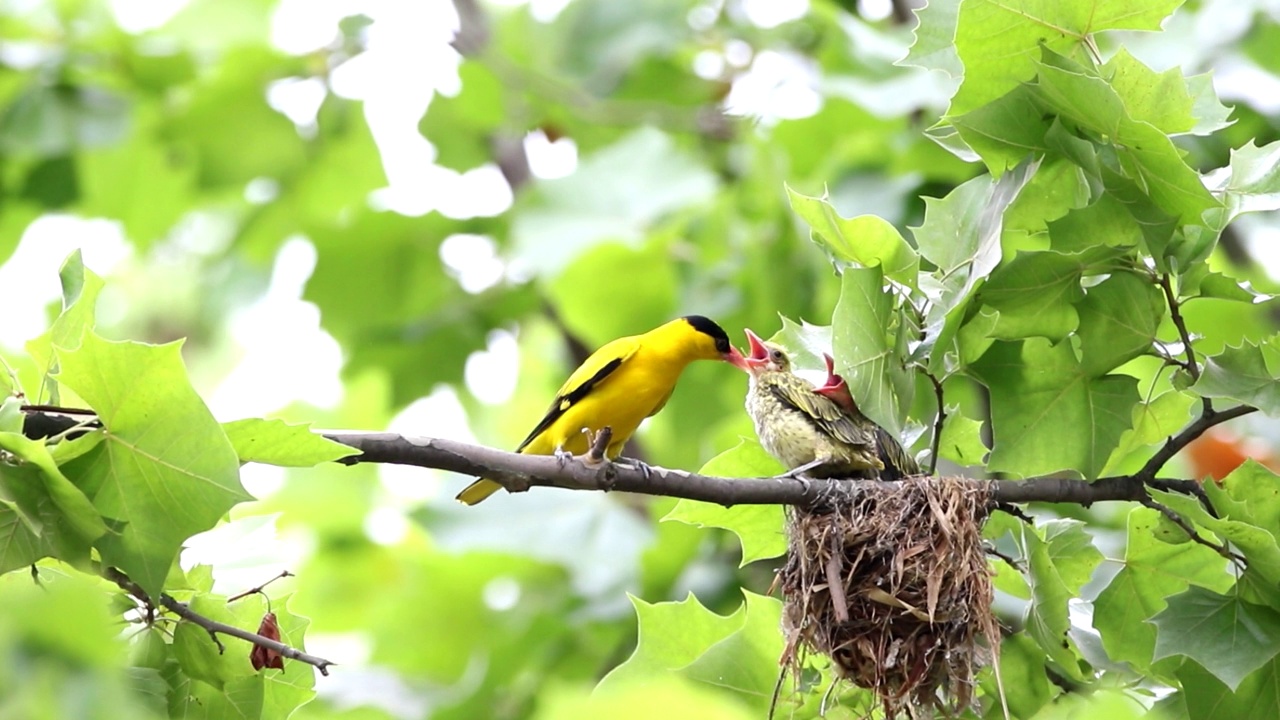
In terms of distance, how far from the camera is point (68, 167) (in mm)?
8125

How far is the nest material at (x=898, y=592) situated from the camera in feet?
10.2

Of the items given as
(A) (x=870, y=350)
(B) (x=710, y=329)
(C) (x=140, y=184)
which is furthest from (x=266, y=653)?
(C) (x=140, y=184)

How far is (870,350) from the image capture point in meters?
2.87

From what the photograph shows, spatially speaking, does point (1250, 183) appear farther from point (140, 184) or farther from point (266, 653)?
point (140, 184)

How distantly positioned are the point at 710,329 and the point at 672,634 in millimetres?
1998

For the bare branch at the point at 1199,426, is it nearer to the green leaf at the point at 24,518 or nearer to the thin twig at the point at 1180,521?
the thin twig at the point at 1180,521

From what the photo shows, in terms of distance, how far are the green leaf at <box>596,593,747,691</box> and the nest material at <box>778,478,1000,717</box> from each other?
18 centimetres

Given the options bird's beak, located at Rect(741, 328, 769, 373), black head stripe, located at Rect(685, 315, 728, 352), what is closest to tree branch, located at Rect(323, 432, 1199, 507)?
bird's beak, located at Rect(741, 328, 769, 373)

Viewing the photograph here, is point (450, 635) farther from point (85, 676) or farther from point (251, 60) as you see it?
point (85, 676)

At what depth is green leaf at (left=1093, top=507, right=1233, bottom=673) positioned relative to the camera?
3139mm

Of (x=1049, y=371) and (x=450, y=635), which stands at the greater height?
(x=1049, y=371)

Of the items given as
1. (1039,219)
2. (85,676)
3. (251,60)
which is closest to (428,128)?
(251,60)

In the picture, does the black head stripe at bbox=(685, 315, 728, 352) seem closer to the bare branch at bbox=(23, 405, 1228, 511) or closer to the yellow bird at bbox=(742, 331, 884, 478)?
the yellow bird at bbox=(742, 331, 884, 478)

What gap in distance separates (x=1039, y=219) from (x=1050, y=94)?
0.31 metres
